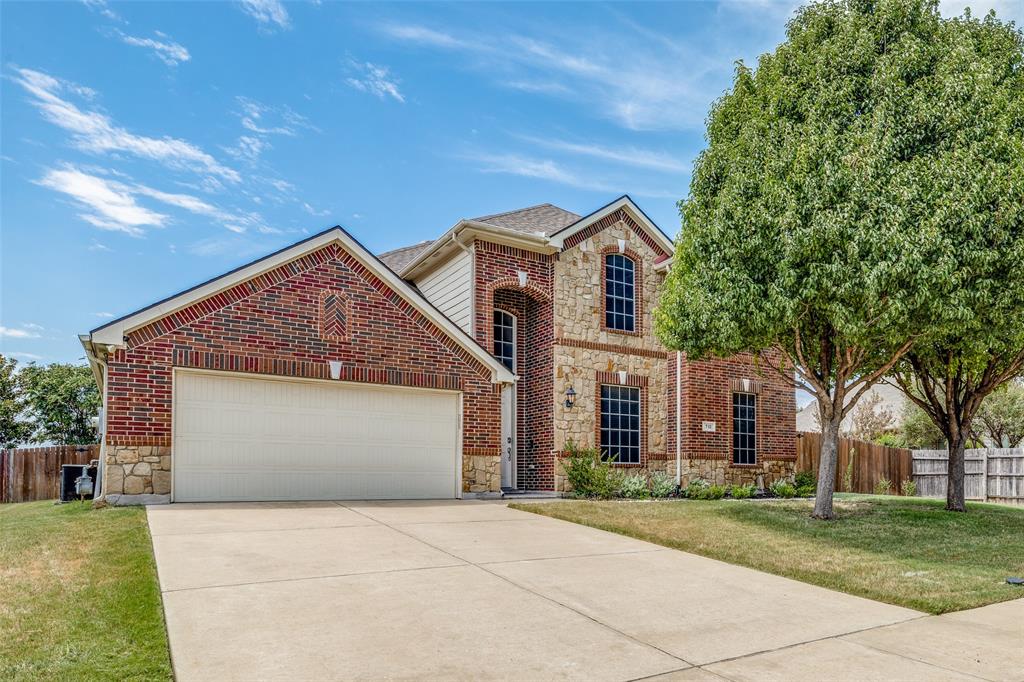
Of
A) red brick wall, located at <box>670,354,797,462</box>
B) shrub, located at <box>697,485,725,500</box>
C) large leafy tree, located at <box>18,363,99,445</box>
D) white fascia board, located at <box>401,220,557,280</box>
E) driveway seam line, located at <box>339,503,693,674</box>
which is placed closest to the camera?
driveway seam line, located at <box>339,503,693,674</box>

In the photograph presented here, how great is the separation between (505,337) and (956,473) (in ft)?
31.0

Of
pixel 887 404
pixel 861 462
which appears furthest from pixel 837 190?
pixel 887 404

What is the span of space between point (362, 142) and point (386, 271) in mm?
2805

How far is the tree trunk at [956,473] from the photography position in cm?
1391

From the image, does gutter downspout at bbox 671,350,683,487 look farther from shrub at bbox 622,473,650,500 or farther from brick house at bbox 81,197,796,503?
shrub at bbox 622,473,650,500

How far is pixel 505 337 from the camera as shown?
16.9 meters

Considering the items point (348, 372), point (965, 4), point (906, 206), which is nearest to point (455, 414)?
point (348, 372)

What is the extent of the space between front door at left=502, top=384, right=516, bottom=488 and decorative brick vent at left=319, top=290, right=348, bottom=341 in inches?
187

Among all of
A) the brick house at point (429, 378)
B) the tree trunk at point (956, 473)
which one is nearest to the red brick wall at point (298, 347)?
the brick house at point (429, 378)

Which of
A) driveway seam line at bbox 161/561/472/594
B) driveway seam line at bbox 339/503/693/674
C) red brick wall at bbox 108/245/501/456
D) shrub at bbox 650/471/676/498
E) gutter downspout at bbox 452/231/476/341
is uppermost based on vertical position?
gutter downspout at bbox 452/231/476/341

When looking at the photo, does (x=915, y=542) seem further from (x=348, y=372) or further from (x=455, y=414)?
(x=348, y=372)

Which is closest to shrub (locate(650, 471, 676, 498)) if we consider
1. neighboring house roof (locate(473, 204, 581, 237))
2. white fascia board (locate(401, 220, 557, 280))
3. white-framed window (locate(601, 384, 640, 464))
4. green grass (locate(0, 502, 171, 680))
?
white-framed window (locate(601, 384, 640, 464))

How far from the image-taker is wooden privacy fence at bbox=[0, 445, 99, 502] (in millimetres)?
18062

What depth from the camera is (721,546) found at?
8.95 m
